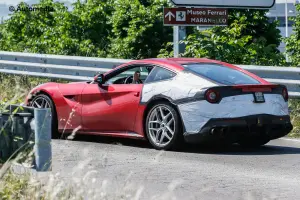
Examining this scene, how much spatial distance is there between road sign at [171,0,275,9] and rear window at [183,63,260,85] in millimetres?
5695

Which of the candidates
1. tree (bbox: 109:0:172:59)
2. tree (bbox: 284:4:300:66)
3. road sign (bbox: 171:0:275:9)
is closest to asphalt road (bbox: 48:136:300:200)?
road sign (bbox: 171:0:275:9)

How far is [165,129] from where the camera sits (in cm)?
1145

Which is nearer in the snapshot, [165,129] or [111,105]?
[165,129]

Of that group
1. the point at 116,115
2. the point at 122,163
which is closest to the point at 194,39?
the point at 116,115

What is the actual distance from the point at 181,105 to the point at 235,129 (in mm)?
755

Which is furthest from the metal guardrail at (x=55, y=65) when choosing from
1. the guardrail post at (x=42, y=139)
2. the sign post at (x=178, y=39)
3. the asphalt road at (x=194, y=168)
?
the guardrail post at (x=42, y=139)

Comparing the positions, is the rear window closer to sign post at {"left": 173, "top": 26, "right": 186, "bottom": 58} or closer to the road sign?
sign post at {"left": 173, "top": 26, "right": 186, "bottom": 58}

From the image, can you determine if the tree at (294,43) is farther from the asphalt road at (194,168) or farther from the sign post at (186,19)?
the asphalt road at (194,168)

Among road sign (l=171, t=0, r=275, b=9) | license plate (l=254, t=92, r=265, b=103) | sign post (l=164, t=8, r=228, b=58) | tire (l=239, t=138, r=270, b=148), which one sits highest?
road sign (l=171, t=0, r=275, b=9)

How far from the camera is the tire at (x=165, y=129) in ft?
37.2

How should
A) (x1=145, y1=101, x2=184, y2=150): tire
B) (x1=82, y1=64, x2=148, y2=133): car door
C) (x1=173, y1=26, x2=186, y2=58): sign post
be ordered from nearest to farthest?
(x1=145, y1=101, x2=184, y2=150): tire
(x1=82, y1=64, x2=148, y2=133): car door
(x1=173, y1=26, x2=186, y2=58): sign post

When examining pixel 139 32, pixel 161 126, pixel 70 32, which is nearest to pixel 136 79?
pixel 161 126

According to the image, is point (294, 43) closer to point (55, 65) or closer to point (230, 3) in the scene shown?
point (230, 3)

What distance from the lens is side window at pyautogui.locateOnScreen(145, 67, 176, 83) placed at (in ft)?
38.9
